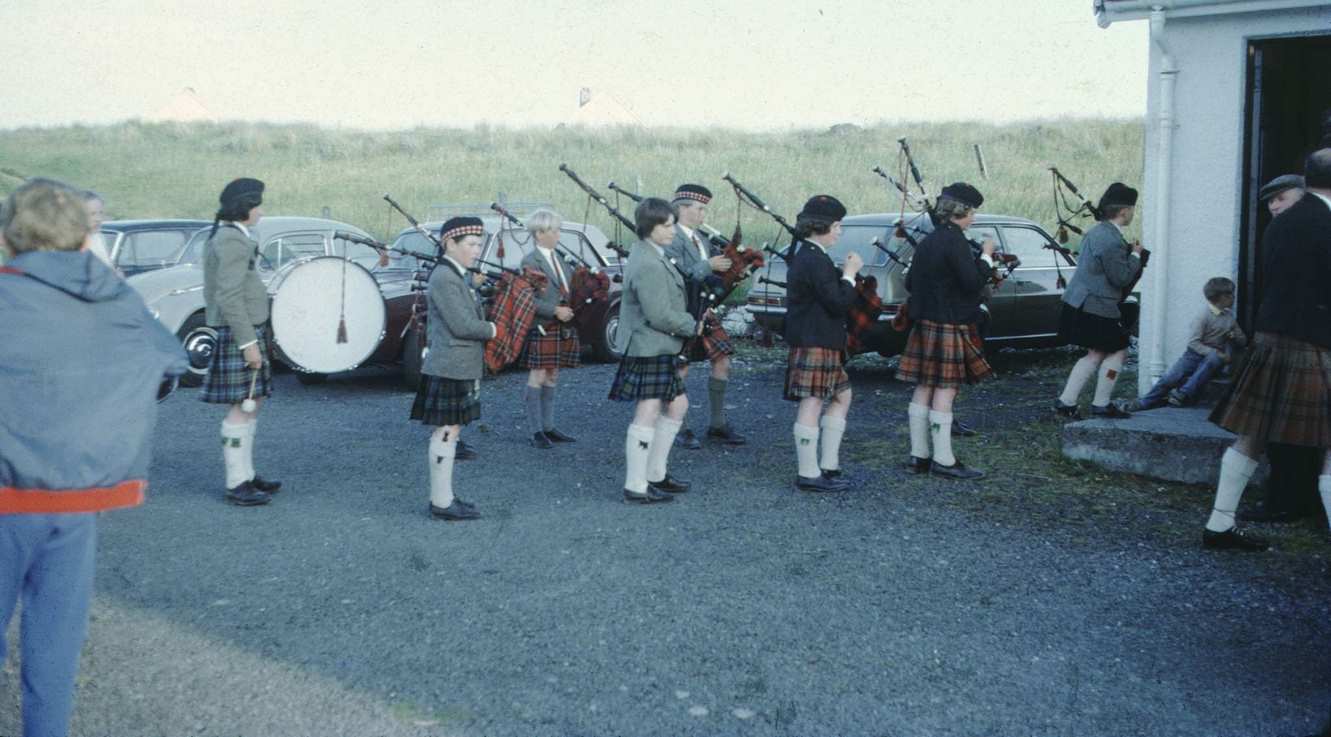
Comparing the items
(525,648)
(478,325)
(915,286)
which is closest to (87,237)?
(525,648)

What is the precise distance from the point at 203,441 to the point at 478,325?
3523 mm

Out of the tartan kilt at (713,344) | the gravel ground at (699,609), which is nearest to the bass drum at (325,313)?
the gravel ground at (699,609)

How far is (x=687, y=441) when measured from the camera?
28.3 feet

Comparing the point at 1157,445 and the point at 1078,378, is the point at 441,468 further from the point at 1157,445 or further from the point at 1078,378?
the point at 1078,378

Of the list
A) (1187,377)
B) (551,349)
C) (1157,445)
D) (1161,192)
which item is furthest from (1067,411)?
(551,349)

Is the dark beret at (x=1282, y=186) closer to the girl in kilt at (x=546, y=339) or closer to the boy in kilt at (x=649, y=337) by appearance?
the boy in kilt at (x=649, y=337)

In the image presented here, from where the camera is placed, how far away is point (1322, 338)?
5.26 m

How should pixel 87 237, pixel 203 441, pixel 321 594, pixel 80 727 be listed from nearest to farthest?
pixel 87 237 < pixel 80 727 < pixel 321 594 < pixel 203 441

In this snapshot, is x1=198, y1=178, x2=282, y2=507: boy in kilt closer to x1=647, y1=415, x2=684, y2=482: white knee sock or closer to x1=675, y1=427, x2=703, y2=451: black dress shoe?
x1=647, y1=415, x2=684, y2=482: white knee sock

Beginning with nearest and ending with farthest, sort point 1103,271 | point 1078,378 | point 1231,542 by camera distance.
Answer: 1. point 1231,542
2. point 1103,271
3. point 1078,378

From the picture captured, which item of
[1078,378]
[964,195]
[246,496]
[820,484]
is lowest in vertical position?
[246,496]

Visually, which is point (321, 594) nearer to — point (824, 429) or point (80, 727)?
point (80, 727)

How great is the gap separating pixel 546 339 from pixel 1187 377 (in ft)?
14.3

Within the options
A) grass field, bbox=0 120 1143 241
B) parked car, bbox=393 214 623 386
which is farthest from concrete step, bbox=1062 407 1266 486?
grass field, bbox=0 120 1143 241
